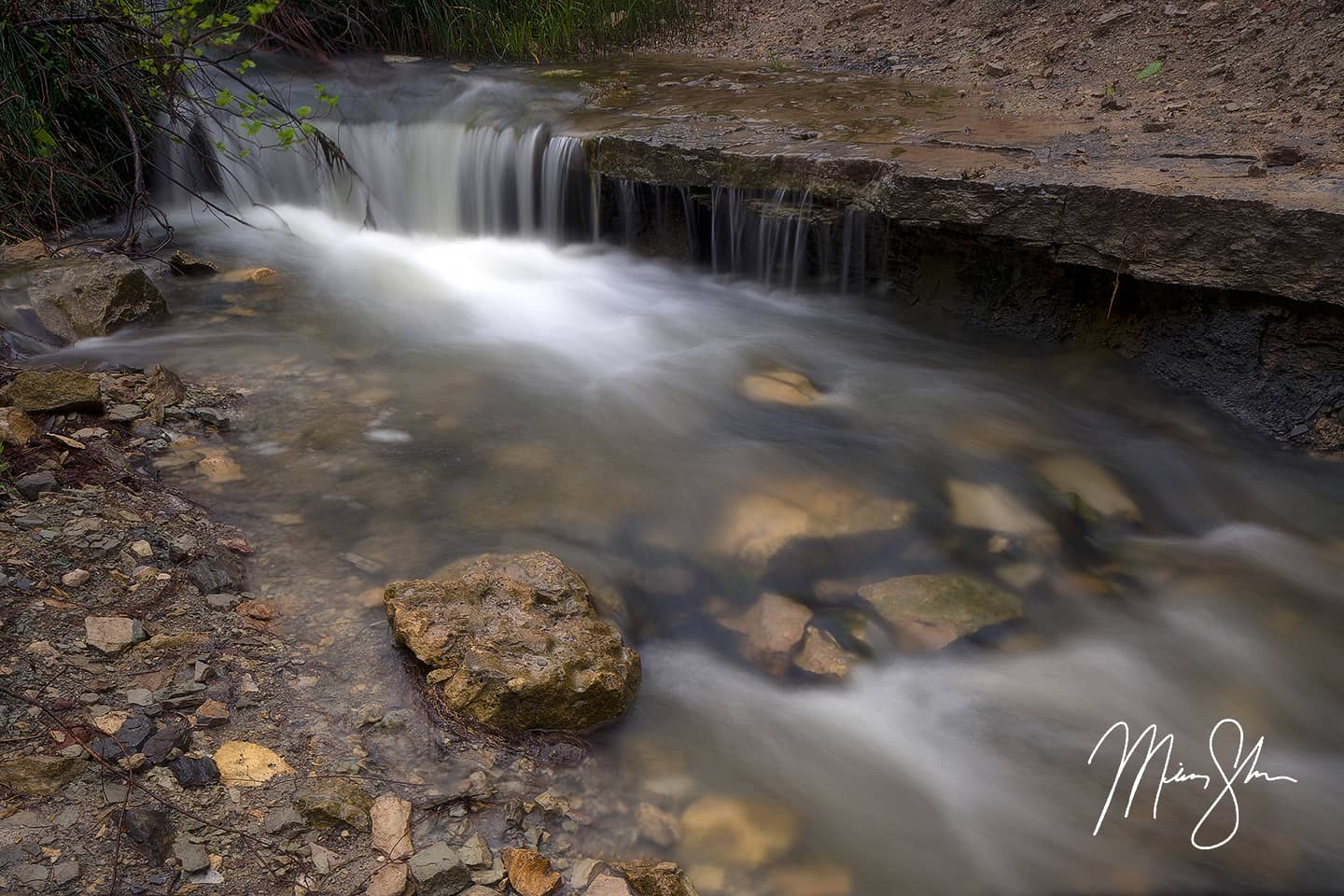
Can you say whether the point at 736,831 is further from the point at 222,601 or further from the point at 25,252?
the point at 25,252

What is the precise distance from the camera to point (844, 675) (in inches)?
104

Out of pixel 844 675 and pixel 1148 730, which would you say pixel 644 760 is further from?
pixel 1148 730

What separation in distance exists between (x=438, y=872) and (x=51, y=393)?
2365 mm

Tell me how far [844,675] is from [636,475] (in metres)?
1.20

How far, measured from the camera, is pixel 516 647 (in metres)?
2.29

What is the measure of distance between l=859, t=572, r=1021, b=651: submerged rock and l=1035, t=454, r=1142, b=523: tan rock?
2.29ft

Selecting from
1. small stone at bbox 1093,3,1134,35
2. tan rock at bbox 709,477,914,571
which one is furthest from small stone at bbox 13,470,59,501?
small stone at bbox 1093,3,1134,35

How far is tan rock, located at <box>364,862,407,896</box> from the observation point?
171cm

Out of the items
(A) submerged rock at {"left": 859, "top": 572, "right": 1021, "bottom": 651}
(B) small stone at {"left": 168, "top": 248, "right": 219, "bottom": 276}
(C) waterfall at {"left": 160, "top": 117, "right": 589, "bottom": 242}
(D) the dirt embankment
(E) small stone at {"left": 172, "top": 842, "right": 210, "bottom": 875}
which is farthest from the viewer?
(C) waterfall at {"left": 160, "top": 117, "right": 589, "bottom": 242}

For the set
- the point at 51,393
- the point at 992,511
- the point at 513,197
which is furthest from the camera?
the point at 513,197

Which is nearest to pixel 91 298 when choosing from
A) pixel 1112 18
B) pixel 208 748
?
pixel 208 748

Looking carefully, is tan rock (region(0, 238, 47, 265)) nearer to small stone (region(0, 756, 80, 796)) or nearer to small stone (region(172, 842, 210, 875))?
small stone (region(0, 756, 80, 796))

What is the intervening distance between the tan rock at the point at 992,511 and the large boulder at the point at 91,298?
3.86 meters

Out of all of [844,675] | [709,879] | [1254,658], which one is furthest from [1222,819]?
[709,879]
